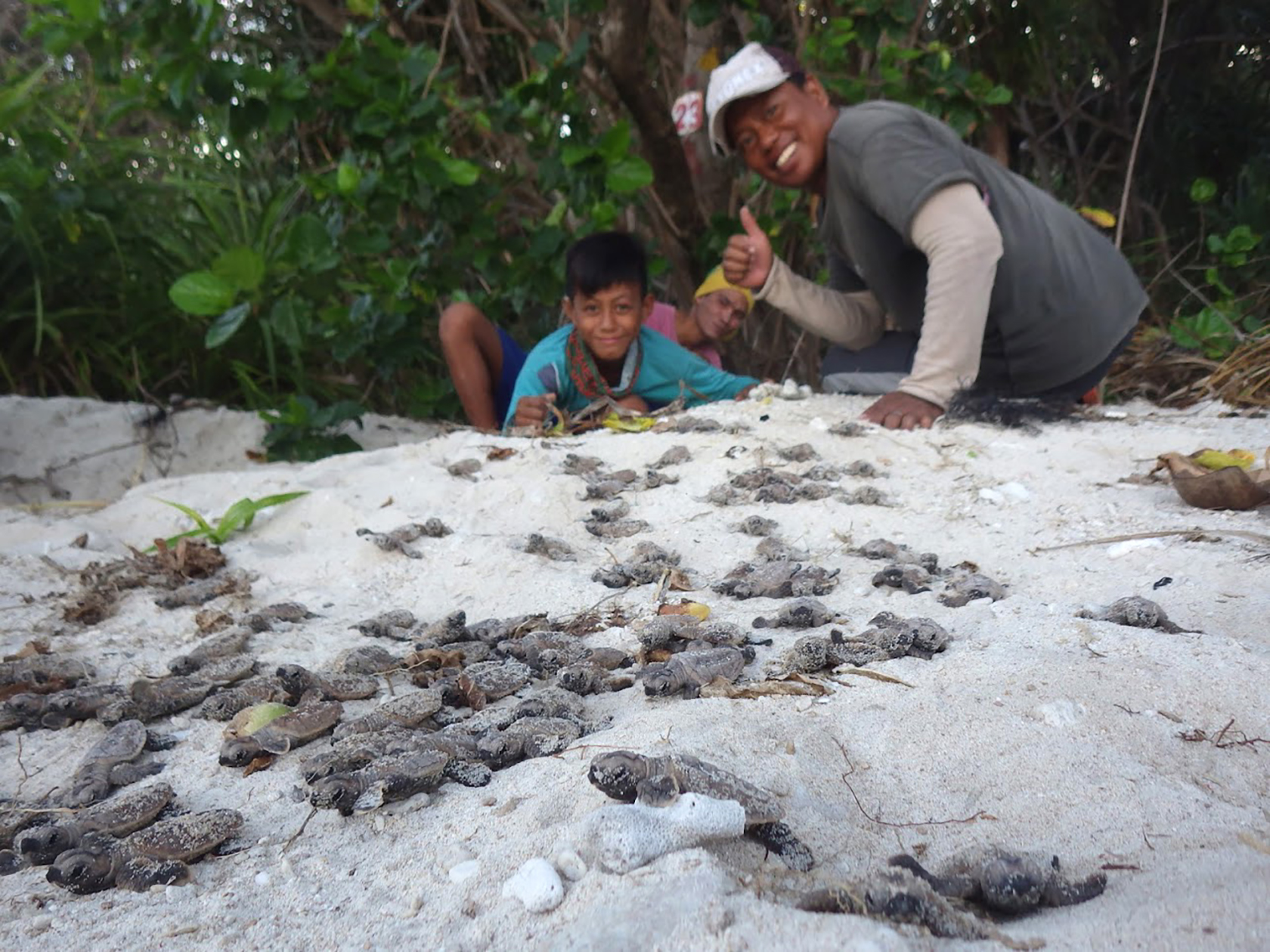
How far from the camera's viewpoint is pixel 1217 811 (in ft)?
2.70

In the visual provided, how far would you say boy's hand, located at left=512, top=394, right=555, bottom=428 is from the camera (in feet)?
9.63

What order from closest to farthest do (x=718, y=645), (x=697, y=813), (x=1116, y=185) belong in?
1. (x=697, y=813)
2. (x=718, y=645)
3. (x=1116, y=185)

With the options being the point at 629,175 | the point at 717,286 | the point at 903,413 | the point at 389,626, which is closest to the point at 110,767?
the point at 389,626

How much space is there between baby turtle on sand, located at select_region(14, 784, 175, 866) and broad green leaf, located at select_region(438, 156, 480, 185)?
210 cm

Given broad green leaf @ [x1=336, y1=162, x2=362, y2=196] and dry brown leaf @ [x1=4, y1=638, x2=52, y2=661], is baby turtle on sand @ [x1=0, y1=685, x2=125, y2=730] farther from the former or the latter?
broad green leaf @ [x1=336, y1=162, x2=362, y2=196]

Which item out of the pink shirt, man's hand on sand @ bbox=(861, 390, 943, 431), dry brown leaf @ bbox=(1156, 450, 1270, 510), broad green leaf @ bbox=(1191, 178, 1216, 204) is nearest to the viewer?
dry brown leaf @ bbox=(1156, 450, 1270, 510)

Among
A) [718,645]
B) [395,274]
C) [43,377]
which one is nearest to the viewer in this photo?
[718,645]

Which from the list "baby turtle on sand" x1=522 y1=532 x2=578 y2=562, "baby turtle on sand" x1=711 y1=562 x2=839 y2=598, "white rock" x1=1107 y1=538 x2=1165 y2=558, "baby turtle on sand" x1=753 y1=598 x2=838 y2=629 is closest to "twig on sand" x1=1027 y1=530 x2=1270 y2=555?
"white rock" x1=1107 y1=538 x2=1165 y2=558

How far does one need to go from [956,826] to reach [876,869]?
0.36 feet

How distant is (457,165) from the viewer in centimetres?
276

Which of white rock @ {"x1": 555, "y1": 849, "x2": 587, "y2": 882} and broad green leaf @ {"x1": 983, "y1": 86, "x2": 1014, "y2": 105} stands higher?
broad green leaf @ {"x1": 983, "y1": 86, "x2": 1014, "y2": 105}

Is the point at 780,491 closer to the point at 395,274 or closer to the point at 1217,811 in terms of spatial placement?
the point at 1217,811

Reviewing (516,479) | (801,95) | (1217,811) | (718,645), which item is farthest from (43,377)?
(1217,811)

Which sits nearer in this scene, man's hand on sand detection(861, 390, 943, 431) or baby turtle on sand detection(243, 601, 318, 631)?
baby turtle on sand detection(243, 601, 318, 631)
